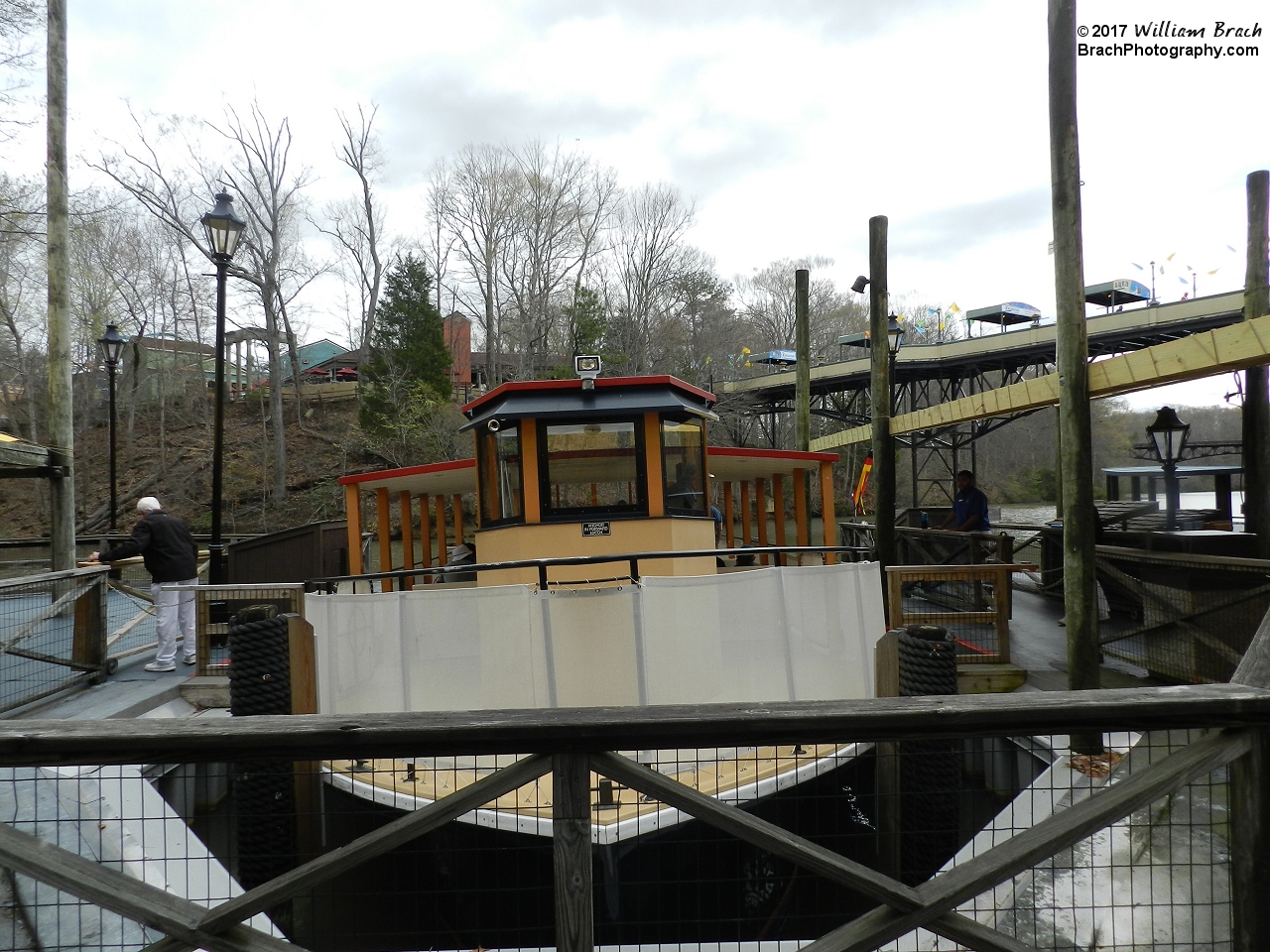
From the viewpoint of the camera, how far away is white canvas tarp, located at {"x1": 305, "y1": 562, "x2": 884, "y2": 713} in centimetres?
548

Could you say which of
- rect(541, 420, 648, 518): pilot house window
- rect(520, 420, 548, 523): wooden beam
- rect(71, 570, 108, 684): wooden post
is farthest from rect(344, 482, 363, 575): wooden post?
rect(541, 420, 648, 518): pilot house window

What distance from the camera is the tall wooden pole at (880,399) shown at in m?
13.1

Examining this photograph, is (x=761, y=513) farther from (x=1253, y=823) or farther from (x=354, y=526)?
(x=1253, y=823)

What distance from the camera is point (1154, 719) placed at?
205cm

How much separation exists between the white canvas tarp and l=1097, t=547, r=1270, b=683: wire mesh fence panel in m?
3.60

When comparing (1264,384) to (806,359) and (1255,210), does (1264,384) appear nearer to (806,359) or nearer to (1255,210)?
(1255,210)

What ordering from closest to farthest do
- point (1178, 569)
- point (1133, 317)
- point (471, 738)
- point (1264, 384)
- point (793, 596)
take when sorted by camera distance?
point (471, 738)
point (793, 596)
point (1178, 569)
point (1264, 384)
point (1133, 317)

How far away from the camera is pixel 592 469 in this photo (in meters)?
7.60

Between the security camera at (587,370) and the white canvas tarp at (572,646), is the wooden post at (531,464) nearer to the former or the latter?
the security camera at (587,370)

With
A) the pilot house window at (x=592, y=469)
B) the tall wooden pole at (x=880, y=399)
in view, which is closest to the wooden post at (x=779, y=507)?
the tall wooden pole at (x=880, y=399)

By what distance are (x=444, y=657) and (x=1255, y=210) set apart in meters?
12.0

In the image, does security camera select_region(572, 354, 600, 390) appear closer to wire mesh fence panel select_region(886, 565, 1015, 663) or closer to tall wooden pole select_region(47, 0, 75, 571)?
wire mesh fence panel select_region(886, 565, 1015, 663)

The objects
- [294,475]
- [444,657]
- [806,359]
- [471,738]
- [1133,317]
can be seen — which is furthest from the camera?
[294,475]

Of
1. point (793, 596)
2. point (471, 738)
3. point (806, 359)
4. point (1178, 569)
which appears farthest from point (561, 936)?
point (806, 359)
